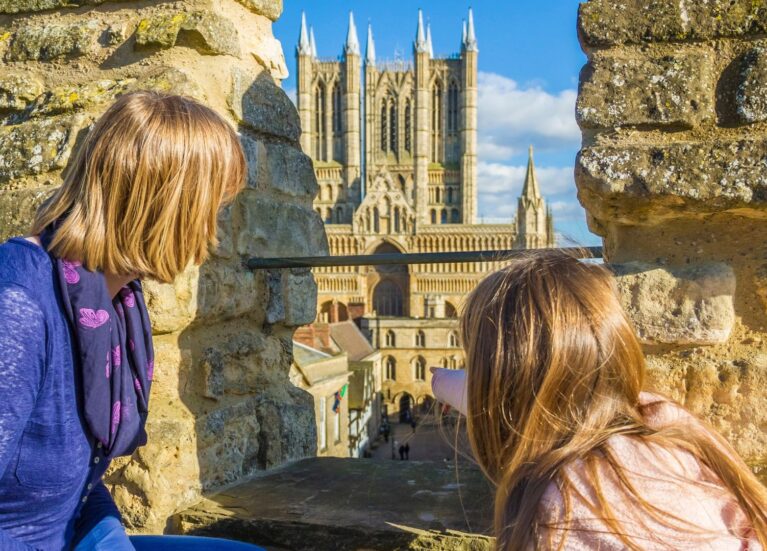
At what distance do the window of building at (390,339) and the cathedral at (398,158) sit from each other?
42.8ft

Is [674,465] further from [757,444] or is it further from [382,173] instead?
[382,173]

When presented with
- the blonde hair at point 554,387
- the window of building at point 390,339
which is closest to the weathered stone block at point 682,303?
the blonde hair at point 554,387

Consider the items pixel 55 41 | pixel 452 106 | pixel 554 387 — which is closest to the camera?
pixel 554 387

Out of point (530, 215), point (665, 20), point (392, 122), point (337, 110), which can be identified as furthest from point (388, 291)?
point (665, 20)

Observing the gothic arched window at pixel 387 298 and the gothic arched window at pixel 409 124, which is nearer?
the gothic arched window at pixel 387 298

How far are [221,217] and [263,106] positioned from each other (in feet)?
1.77

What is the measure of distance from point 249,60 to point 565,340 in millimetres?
1887

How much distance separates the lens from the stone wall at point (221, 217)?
6.94 ft

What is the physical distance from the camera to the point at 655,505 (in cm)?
103

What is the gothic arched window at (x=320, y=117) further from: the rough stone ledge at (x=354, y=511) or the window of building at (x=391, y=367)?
the rough stone ledge at (x=354, y=511)

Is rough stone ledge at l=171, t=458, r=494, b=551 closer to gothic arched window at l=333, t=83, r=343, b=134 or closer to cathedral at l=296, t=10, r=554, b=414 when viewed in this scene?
cathedral at l=296, t=10, r=554, b=414

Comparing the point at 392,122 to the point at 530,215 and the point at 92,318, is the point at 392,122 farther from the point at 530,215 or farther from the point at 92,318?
the point at 92,318

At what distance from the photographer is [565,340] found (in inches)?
44.7

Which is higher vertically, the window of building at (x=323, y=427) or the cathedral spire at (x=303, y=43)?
the cathedral spire at (x=303, y=43)
